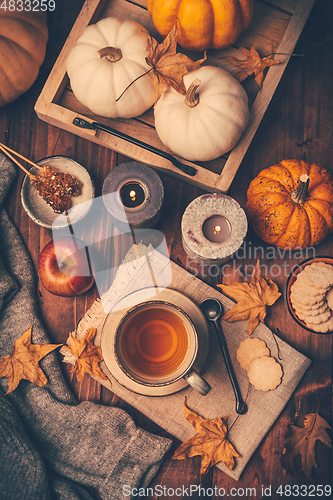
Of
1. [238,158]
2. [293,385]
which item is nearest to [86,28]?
[238,158]

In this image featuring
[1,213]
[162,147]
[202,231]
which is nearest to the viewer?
[202,231]

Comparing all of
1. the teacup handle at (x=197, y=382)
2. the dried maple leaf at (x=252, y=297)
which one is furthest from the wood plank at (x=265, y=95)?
the teacup handle at (x=197, y=382)

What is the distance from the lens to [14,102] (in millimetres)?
1250

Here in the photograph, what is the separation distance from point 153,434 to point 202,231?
2.24ft

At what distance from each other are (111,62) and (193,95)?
28 cm

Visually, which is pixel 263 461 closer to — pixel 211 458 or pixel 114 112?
pixel 211 458

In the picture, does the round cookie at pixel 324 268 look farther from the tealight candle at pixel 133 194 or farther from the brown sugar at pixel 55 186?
the brown sugar at pixel 55 186

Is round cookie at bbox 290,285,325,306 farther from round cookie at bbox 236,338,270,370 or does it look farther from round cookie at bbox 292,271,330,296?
round cookie at bbox 236,338,270,370

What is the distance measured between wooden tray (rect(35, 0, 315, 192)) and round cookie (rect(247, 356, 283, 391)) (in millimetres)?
563

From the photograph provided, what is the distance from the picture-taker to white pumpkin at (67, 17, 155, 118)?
100 centimetres

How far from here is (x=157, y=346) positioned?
1053 millimetres

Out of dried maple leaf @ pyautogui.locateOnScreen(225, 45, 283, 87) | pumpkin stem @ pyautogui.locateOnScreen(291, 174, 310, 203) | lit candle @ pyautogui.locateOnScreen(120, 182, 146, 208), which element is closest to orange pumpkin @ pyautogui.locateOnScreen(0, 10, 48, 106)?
lit candle @ pyautogui.locateOnScreen(120, 182, 146, 208)

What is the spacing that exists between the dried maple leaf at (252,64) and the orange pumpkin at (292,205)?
30 centimetres

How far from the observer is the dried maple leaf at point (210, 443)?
1.07m
